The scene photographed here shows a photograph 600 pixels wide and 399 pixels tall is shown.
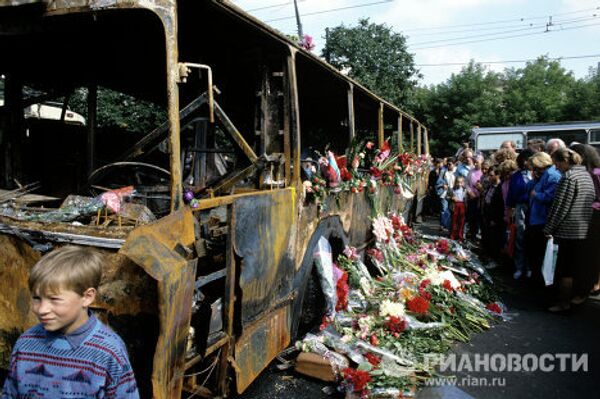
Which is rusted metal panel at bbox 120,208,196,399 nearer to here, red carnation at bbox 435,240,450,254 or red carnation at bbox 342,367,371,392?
red carnation at bbox 342,367,371,392

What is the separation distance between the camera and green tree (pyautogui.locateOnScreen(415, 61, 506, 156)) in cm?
2839

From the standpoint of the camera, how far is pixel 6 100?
147 inches

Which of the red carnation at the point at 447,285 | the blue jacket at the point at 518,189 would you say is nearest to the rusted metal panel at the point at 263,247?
the red carnation at the point at 447,285

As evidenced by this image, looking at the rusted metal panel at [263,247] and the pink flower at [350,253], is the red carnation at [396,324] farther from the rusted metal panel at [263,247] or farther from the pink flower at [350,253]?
the rusted metal panel at [263,247]

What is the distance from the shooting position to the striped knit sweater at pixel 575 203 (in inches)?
183

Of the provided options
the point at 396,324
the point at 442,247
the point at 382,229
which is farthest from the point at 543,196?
the point at 396,324

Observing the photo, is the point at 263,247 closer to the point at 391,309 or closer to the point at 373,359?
the point at 373,359

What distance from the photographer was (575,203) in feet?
15.3

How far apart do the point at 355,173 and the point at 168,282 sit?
3371 millimetres

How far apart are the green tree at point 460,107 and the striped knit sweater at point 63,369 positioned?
94.0ft

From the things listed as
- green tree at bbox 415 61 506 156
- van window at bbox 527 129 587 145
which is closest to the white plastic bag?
van window at bbox 527 129 587 145

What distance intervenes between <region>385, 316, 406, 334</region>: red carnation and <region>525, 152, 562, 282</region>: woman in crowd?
300cm

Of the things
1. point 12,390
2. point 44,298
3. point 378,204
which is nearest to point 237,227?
point 44,298

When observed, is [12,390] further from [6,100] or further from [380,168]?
[380,168]
